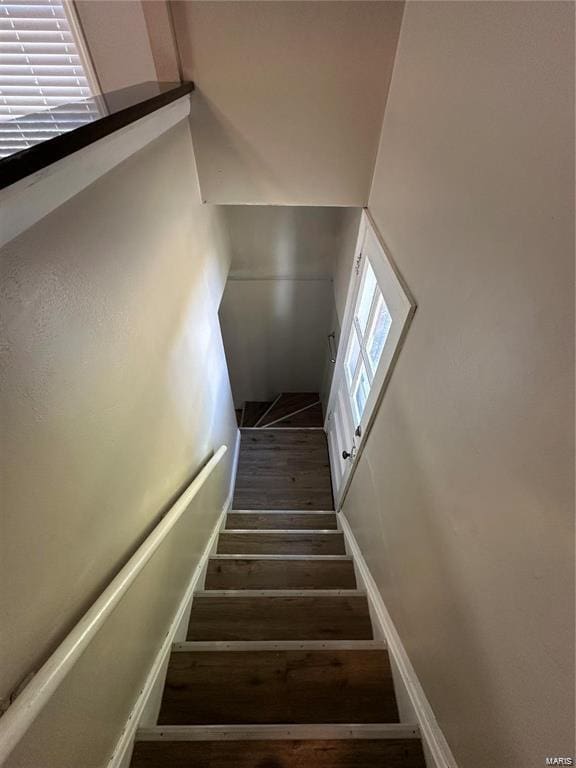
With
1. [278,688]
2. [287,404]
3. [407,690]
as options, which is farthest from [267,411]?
[407,690]

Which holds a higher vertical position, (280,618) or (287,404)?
(287,404)

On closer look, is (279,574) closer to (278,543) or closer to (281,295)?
(278,543)

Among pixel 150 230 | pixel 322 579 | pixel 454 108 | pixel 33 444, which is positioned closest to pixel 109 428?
pixel 33 444

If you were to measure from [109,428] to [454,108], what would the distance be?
1181mm

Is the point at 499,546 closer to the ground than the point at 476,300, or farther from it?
closer to the ground

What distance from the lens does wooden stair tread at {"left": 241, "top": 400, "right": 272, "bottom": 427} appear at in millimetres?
4680

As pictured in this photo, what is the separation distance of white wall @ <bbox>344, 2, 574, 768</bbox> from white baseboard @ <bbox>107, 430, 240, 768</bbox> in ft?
3.17

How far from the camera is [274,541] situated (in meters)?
2.32

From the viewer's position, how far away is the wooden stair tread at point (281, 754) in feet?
3.35

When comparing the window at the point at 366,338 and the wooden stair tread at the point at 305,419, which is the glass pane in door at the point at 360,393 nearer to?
the window at the point at 366,338

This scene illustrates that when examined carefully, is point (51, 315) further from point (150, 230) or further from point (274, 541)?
point (274, 541)

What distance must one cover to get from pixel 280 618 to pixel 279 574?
1.20 feet

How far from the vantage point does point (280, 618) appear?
5.20 ft

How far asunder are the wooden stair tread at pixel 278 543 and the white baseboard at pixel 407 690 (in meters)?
0.61
